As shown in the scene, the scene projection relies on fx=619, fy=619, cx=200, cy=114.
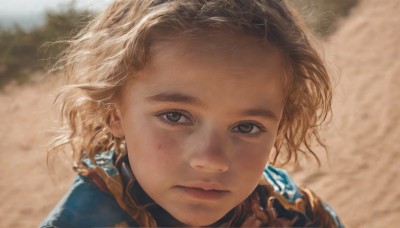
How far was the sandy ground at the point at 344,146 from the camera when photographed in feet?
8.82

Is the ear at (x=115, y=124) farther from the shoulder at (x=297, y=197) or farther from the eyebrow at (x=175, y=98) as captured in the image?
the shoulder at (x=297, y=197)

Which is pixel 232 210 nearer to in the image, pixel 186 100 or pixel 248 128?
pixel 248 128

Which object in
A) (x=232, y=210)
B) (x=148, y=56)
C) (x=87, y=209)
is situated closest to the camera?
(x=148, y=56)

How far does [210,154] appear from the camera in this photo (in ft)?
3.95

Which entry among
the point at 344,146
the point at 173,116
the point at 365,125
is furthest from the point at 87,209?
the point at 365,125

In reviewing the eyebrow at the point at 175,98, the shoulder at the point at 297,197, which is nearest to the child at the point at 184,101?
the eyebrow at the point at 175,98

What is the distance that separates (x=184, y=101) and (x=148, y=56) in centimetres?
14

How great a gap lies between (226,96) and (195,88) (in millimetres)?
64

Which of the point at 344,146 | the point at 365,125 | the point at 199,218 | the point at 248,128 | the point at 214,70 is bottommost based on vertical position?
the point at 199,218

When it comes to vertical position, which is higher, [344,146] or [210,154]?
[344,146]

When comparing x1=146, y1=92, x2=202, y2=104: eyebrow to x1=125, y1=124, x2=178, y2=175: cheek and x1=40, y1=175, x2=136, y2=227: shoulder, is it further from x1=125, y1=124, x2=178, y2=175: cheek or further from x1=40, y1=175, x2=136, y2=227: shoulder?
x1=40, y1=175, x2=136, y2=227: shoulder

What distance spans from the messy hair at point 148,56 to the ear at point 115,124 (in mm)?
14

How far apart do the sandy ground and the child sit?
96 centimetres

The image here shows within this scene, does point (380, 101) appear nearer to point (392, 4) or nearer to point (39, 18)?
point (392, 4)
